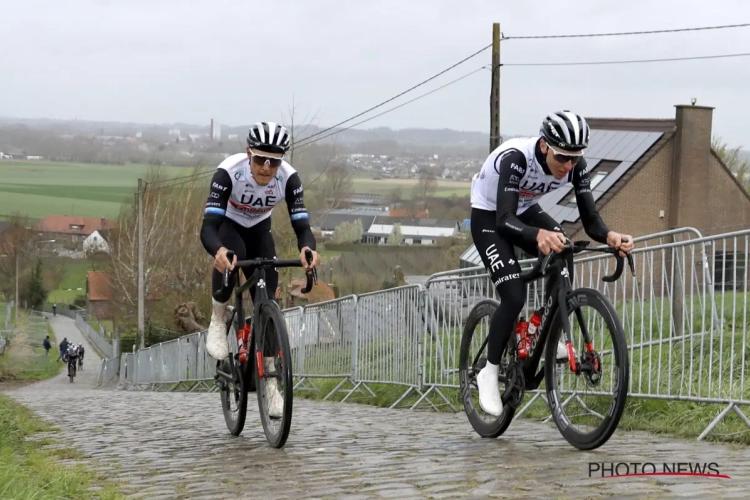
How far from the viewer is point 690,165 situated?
4988 centimetres

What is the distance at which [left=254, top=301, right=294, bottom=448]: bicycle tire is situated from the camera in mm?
6875

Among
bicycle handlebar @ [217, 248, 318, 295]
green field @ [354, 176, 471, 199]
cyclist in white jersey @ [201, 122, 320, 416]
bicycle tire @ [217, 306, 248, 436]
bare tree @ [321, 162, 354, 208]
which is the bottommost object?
bicycle tire @ [217, 306, 248, 436]

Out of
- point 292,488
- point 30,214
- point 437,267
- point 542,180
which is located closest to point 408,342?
point 542,180

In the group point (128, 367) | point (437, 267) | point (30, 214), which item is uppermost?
point (30, 214)

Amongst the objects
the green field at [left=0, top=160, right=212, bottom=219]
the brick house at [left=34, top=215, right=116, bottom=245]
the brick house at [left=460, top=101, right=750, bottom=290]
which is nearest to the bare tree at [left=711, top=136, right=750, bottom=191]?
the brick house at [left=460, top=101, right=750, bottom=290]

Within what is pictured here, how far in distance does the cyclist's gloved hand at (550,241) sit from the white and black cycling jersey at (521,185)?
0.47 feet

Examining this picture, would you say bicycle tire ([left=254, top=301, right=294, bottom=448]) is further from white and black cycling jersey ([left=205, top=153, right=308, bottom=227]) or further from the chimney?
the chimney

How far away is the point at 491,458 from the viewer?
630cm

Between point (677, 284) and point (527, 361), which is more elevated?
point (677, 284)

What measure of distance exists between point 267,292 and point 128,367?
41.7 m

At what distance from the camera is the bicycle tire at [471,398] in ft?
23.3

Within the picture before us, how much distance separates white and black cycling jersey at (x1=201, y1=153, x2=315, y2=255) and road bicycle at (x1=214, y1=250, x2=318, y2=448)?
0.34 m

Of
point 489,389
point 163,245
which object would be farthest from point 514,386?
point 163,245

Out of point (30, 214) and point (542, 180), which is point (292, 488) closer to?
point (542, 180)
